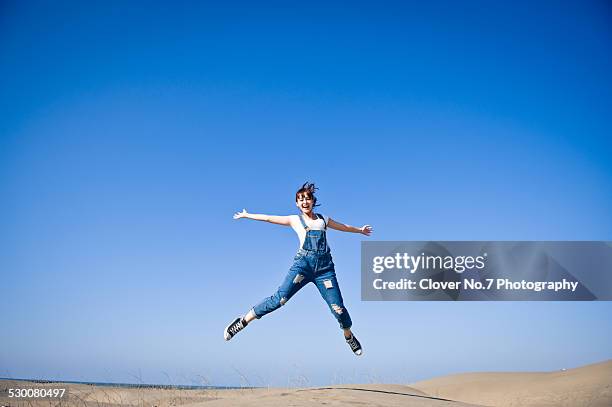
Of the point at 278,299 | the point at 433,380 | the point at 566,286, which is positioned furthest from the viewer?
the point at 433,380

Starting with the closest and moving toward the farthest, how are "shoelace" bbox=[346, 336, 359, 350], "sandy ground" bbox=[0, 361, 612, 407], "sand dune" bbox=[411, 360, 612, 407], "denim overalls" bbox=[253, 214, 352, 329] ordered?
"denim overalls" bbox=[253, 214, 352, 329]
"shoelace" bbox=[346, 336, 359, 350]
"sandy ground" bbox=[0, 361, 612, 407]
"sand dune" bbox=[411, 360, 612, 407]

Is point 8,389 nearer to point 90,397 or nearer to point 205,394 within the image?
point 90,397

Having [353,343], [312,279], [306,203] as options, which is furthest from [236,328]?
[306,203]

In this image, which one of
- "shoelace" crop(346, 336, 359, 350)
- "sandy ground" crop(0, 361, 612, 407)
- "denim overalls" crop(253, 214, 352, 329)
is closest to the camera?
"denim overalls" crop(253, 214, 352, 329)

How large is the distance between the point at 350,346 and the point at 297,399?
190 centimetres

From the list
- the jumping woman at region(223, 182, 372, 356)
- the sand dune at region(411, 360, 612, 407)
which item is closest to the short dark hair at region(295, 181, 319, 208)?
the jumping woman at region(223, 182, 372, 356)

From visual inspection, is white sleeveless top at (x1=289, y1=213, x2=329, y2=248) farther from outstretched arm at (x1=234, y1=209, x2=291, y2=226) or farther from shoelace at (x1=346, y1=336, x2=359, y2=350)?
shoelace at (x1=346, y1=336, x2=359, y2=350)

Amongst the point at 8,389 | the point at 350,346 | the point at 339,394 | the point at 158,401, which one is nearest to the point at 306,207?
the point at 350,346

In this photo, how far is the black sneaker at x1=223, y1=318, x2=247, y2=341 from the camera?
871 centimetres

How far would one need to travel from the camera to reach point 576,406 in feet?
35.2

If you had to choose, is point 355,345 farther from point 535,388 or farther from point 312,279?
point 535,388

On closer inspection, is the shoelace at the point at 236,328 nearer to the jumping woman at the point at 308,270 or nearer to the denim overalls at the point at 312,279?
the jumping woman at the point at 308,270

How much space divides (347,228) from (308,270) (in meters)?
0.99

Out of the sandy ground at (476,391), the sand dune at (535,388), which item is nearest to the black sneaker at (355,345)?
the sandy ground at (476,391)
